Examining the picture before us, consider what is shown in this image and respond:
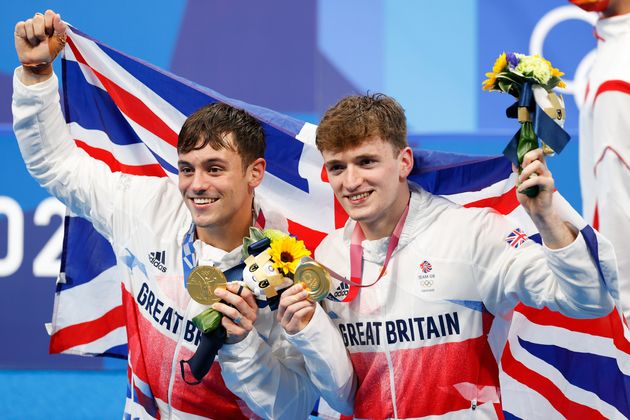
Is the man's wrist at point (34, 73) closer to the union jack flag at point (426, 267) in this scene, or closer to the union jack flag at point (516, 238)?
the union jack flag at point (426, 267)

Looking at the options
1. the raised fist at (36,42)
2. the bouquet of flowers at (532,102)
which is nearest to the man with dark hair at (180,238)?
the raised fist at (36,42)

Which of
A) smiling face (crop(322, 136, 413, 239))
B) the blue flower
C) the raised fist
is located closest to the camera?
the blue flower

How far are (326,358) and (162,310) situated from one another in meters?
0.70

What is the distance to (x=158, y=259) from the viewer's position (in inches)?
145

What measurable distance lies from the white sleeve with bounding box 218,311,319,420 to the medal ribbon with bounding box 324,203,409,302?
245 millimetres

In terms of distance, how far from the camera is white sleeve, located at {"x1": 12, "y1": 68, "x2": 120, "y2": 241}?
3.75 m

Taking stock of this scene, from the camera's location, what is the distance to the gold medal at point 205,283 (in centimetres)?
327

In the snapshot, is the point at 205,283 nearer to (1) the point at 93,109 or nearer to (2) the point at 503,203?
(2) the point at 503,203

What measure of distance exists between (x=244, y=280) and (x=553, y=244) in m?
0.96

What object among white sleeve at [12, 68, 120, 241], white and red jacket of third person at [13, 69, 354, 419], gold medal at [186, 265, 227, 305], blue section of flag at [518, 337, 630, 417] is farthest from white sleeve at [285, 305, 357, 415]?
white sleeve at [12, 68, 120, 241]

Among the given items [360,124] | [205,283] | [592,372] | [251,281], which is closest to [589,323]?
[592,372]

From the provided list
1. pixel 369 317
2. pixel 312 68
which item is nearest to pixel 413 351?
pixel 369 317

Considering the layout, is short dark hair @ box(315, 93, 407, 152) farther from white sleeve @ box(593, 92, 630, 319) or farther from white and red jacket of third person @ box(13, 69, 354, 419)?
white sleeve @ box(593, 92, 630, 319)

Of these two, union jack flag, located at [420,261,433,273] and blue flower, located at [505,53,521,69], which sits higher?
blue flower, located at [505,53,521,69]
